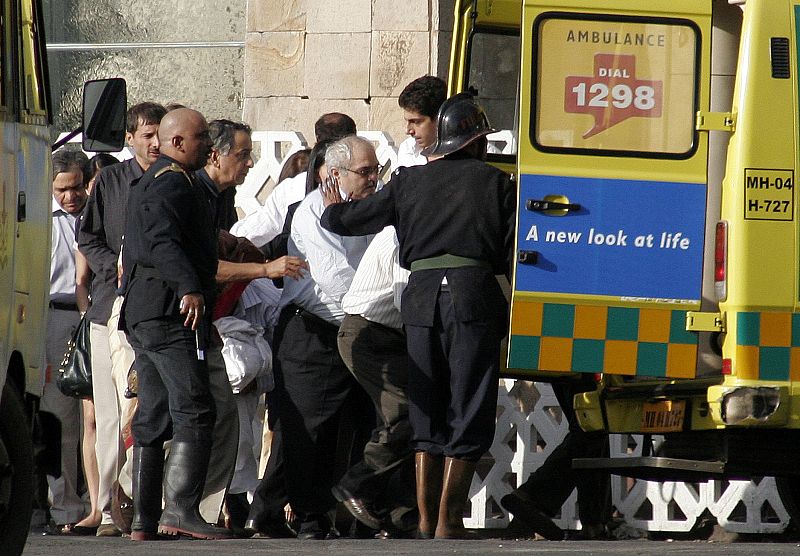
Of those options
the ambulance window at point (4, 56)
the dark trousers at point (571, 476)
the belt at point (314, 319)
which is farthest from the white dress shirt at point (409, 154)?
the ambulance window at point (4, 56)

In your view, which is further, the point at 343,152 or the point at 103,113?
the point at 343,152

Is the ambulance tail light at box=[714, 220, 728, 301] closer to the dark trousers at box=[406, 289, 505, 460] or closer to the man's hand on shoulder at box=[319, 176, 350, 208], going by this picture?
the dark trousers at box=[406, 289, 505, 460]

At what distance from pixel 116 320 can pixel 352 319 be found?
114 cm

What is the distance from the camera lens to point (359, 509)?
28.2 ft

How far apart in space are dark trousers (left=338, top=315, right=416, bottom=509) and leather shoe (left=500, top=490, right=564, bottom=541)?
58 cm

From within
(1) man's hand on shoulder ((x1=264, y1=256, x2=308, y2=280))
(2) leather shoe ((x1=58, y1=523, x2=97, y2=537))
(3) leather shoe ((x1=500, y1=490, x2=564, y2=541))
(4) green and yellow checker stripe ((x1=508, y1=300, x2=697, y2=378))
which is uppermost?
(1) man's hand on shoulder ((x1=264, y1=256, x2=308, y2=280))

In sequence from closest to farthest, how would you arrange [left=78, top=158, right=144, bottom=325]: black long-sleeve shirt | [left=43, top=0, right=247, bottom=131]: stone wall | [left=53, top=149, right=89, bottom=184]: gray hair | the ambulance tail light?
1. the ambulance tail light
2. [left=78, top=158, right=144, bottom=325]: black long-sleeve shirt
3. [left=53, top=149, right=89, bottom=184]: gray hair
4. [left=43, top=0, right=247, bottom=131]: stone wall

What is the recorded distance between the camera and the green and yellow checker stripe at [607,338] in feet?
25.1

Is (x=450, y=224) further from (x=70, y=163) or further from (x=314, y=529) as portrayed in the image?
(x=70, y=163)

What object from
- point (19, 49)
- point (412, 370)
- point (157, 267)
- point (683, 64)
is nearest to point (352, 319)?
point (412, 370)

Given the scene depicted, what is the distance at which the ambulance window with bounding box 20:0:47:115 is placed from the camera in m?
6.57

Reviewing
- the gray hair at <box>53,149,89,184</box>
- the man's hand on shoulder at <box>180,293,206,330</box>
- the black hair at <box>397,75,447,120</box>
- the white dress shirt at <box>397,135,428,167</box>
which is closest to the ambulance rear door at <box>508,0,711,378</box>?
the man's hand on shoulder at <box>180,293,206,330</box>

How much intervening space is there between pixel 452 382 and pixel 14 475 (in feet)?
8.55

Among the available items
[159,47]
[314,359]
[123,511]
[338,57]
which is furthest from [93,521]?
[159,47]
